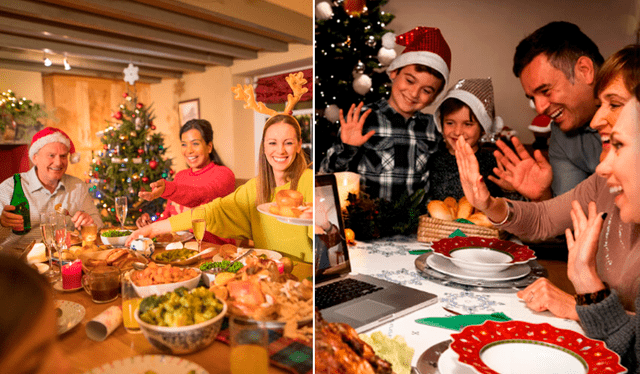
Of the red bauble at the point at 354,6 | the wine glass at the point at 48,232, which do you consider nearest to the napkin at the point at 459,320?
the wine glass at the point at 48,232

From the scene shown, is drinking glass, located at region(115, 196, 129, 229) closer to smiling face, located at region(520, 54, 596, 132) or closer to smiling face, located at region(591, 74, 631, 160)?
smiling face, located at region(591, 74, 631, 160)

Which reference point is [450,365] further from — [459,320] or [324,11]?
[324,11]

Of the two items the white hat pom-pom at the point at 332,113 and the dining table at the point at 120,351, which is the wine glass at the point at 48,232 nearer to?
the dining table at the point at 120,351

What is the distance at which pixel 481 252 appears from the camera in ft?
3.17

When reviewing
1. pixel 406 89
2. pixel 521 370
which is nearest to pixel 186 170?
pixel 521 370

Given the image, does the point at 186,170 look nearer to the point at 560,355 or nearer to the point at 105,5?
the point at 105,5

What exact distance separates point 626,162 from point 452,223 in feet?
2.00

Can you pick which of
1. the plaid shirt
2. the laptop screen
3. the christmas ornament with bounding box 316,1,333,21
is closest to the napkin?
the laptop screen

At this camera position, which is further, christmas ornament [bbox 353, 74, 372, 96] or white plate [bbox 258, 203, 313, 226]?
christmas ornament [bbox 353, 74, 372, 96]

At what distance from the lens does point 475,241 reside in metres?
1.03

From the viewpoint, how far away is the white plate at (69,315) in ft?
1.31

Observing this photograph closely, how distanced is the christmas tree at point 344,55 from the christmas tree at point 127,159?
59.5 inches

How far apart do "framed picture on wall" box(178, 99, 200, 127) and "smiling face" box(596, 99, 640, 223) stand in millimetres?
718

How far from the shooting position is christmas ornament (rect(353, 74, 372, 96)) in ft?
6.57
